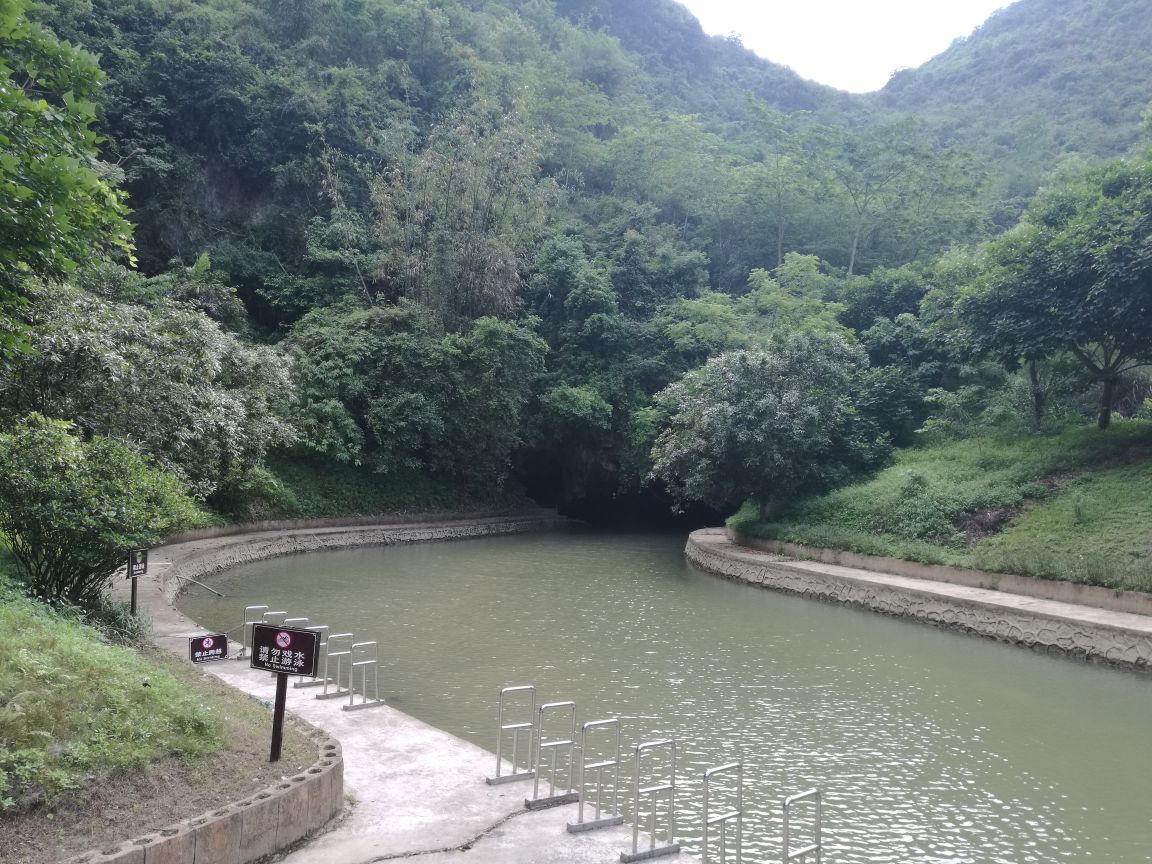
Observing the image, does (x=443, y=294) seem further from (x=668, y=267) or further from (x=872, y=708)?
(x=872, y=708)

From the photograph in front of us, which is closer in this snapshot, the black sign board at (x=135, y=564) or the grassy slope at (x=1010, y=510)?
the black sign board at (x=135, y=564)

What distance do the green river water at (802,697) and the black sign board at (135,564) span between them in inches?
123

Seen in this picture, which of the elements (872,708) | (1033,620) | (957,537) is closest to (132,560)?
(872,708)

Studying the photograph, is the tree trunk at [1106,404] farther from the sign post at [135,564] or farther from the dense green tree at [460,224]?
the sign post at [135,564]

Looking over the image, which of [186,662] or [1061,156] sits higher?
[1061,156]

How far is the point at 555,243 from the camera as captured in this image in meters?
33.8

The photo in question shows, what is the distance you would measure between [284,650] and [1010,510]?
16815 mm

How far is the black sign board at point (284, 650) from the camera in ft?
17.5

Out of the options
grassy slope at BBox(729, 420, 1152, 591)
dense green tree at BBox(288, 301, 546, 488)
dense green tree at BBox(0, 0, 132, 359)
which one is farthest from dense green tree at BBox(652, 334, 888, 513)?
dense green tree at BBox(0, 0, 132, 359)

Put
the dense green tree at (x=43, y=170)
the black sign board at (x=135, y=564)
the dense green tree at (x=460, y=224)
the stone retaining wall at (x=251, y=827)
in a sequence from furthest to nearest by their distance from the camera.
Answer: the dense green tree at (x=460, y=224)
the black sign board at (x=135, y=564)
the dense green tree at (x=43, y=170)
the stone retaining wall at (x=251, y=827)

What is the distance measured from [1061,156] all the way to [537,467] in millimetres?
30645

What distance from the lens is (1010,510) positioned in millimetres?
18062

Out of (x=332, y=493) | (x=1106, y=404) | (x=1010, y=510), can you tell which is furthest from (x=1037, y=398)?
(x=332, y=493)

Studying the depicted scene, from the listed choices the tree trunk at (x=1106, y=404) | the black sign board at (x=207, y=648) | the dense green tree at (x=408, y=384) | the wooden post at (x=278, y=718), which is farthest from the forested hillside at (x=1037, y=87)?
the wooden post at (x=278, y=718)
